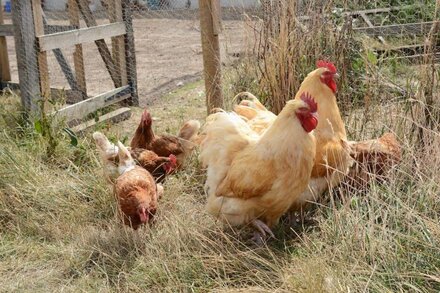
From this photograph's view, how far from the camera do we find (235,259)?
310 centimetres

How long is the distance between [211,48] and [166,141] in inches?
35.7

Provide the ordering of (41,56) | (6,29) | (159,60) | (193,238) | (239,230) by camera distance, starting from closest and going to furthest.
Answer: (193,238) < (239,230) < (41,56) < (6,29) < (159,60)

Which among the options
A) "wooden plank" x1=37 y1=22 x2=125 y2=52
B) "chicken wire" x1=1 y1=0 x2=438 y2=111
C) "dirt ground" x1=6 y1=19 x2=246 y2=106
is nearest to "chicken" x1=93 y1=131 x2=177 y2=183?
"chicken wire" x1=1 y1=0 x2=438 y2=111

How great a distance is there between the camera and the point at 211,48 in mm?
4566

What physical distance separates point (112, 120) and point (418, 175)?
4.00m

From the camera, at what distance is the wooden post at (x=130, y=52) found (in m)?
6.66

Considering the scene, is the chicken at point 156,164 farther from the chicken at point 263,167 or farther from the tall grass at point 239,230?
the chicken at point 263,167

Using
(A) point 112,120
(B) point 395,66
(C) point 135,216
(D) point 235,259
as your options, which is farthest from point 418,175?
(A) point 112,120

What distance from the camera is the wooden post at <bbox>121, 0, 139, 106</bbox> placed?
21.9 feet

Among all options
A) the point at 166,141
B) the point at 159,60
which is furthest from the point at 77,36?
the point at 159,60

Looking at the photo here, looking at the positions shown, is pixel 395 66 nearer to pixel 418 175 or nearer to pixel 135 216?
pixel 418 175

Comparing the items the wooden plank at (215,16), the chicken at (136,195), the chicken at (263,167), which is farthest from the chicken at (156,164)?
the wooden plank at (215,16)

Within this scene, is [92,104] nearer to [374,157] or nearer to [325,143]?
[325,143]

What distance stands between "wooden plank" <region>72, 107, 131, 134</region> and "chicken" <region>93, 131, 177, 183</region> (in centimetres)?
129
